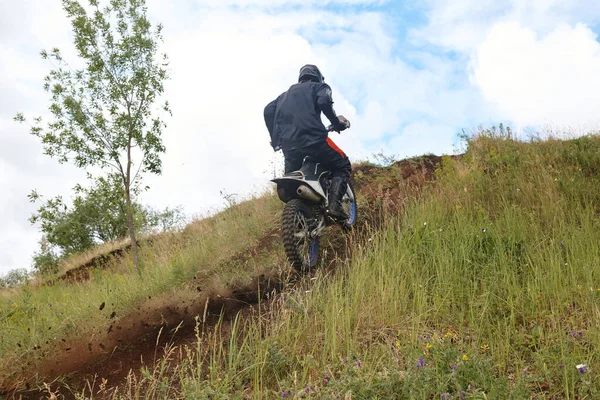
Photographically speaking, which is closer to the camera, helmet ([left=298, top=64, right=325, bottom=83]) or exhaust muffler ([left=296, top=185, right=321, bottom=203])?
exhaust muffler ([left=296, top=185, right=321, bottom=203])

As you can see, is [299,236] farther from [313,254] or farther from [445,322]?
[445,322]

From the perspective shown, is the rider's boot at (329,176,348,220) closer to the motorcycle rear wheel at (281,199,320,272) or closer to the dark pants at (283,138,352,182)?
the dark pants at (283,138,352,182)

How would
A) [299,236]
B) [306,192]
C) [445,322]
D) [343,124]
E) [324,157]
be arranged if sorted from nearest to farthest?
1. [445,322]
2. [299,236]
3. [306,192]
4. [324,157]
5. [343,124]

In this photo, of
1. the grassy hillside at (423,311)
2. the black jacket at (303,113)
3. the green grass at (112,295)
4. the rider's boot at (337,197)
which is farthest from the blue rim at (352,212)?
the green grass at (112,295)

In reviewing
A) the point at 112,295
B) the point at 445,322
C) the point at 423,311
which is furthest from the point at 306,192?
the point at 112,295

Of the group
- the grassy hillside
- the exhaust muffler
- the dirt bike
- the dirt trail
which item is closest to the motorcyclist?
the dirt bike

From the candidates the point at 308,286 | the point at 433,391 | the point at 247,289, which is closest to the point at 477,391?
the point at 433,391

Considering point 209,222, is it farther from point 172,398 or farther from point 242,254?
point 172,398

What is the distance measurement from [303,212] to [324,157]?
3.24 ft

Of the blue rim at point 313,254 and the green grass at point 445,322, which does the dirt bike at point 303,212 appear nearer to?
the blue rim at point 313,254

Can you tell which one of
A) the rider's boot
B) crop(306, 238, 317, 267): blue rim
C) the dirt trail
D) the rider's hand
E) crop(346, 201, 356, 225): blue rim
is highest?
the rider's hand

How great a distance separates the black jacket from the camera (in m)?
6.04

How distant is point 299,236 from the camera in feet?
18.4

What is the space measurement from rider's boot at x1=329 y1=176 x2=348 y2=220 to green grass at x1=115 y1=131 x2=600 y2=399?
68cm
